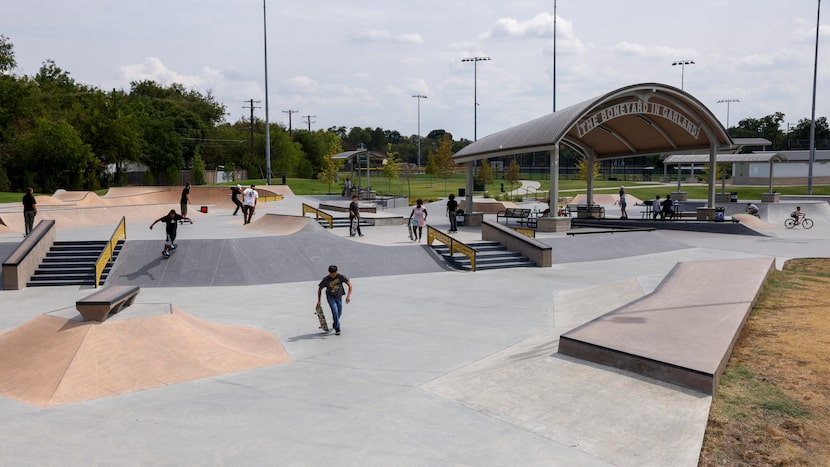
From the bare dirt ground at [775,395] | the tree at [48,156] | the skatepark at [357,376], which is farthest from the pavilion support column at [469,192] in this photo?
the tree at [48,156]

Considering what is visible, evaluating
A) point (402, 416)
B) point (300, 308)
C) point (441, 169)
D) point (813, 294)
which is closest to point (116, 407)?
point (402, 416)

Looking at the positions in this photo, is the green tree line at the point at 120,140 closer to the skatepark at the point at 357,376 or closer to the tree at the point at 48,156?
the tree at the point at 48,156

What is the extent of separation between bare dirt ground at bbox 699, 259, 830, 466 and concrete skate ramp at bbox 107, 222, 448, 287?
10.6 m

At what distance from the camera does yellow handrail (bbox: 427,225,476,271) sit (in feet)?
64.1

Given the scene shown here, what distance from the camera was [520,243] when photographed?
69.2 feet

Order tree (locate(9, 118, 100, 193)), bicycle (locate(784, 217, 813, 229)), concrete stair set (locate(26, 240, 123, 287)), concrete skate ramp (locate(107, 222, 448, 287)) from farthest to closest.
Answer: tree (locate(9, 118, 100, 193)), bicycle (locate(784, 217, 813, 229)), concrete skate ramp (locate(107, 222, 448, 287)), concrete stair set (locate(26, 240, 123, 287))

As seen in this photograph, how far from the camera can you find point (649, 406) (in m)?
7.38

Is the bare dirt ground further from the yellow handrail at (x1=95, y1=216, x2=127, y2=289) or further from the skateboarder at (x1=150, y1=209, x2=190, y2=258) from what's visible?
the yellow handrail at (x1=95, y1=216, x2=127, y2=289)

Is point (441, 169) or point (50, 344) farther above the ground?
point (441, 169)

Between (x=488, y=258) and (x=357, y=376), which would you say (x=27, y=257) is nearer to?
(x=357, y=376)

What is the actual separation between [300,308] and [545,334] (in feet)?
19.0

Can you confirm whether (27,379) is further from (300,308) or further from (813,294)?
(813,294)

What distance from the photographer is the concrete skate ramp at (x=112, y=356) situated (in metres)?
8.73

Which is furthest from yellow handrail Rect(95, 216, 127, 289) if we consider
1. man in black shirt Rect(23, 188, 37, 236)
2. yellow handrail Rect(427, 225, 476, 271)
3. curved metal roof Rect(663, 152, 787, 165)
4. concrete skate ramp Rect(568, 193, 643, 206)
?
curved metal roof Rect(663, 152, 787, 165)
